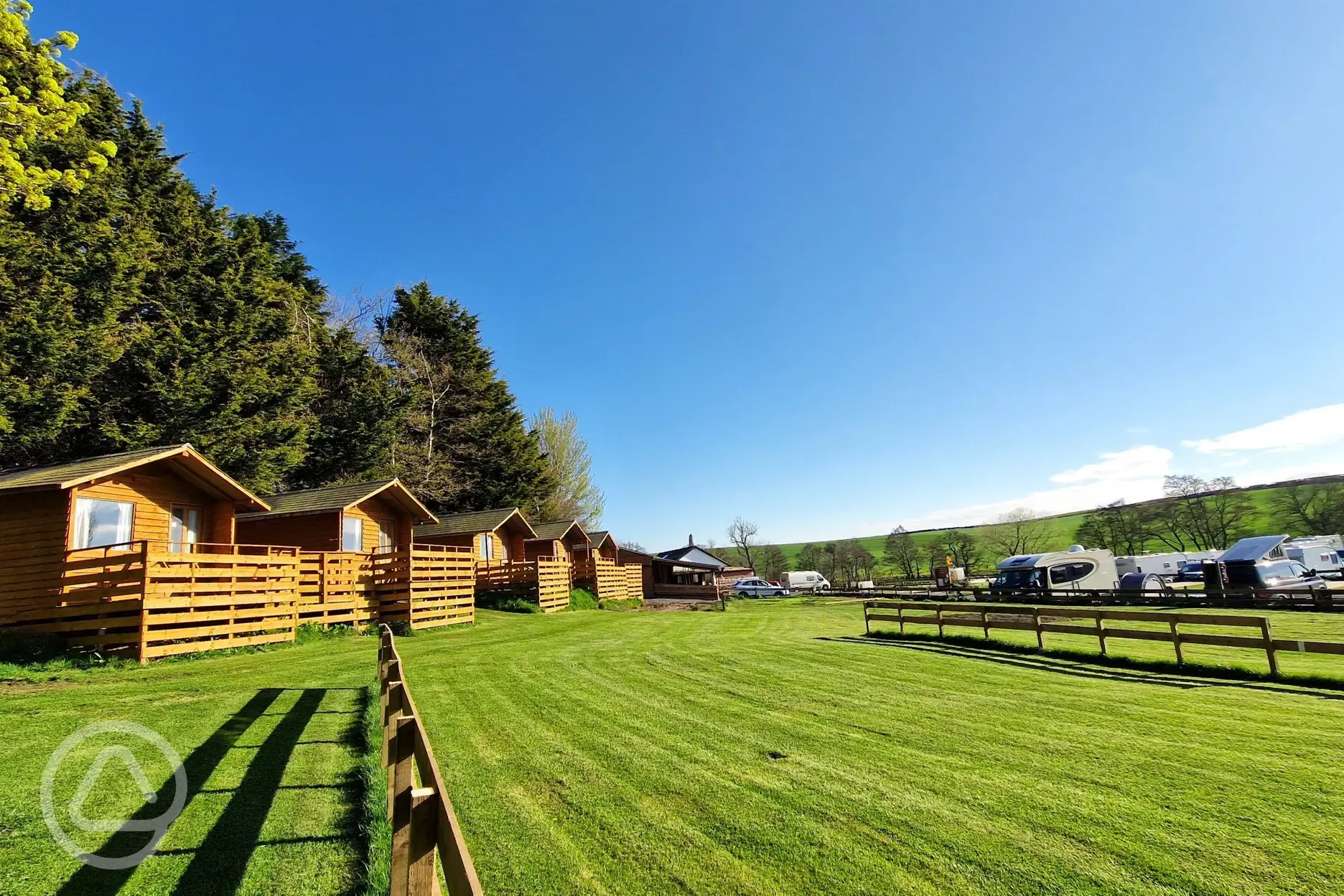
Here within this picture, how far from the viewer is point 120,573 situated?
40.9 ft

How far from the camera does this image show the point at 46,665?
11195mm

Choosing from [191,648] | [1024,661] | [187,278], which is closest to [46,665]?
[191,648]

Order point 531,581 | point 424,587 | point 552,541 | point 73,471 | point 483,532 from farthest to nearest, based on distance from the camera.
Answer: point 552,541 < point 483,532 < point 531,581 < point 424,587 < point 73,471

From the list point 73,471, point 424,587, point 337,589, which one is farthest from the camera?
point 424,587

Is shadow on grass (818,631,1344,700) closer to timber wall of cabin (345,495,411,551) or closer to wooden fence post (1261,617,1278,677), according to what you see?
wooden fence post (1261,617,1278,677)

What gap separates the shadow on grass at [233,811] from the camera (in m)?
3.86

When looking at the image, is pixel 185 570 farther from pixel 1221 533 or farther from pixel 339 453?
pixel 1221 533

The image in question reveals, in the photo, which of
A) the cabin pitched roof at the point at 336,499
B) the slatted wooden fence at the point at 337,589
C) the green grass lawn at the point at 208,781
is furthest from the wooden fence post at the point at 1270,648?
the cabin pitched roof at the point at 336,499

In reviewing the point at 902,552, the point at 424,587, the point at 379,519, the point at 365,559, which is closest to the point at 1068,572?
the point at 424,587

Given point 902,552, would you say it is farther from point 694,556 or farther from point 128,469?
point 128,469

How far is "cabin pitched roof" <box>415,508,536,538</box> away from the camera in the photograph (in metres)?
30.6

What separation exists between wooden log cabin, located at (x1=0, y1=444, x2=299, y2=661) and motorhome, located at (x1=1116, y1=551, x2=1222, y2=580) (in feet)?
149

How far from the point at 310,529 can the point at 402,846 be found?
74.0ft

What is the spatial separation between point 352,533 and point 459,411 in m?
20.9
